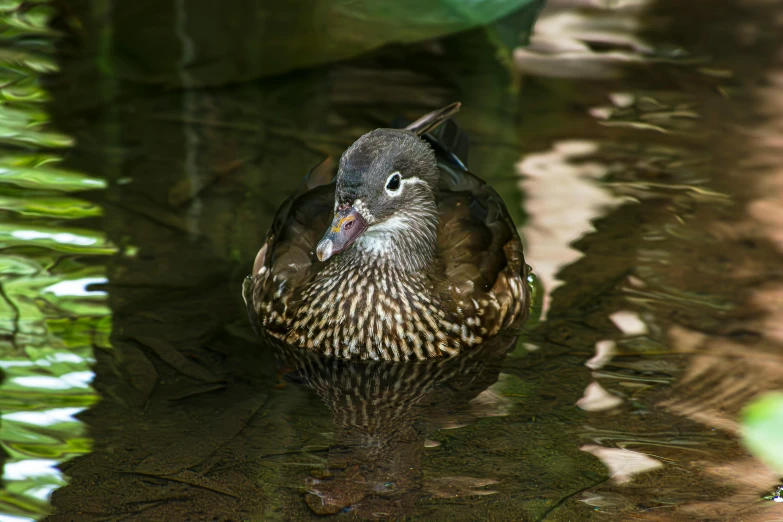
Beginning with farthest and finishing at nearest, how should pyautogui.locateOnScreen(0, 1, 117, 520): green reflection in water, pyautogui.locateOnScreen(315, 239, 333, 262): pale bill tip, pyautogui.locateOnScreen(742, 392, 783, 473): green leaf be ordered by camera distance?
1. pyautogui.locateOnScreen(315, 239, 333, 262): pale bill tip
2. pyautogui.locateOnScreen(0, 1, 117, 520): green reflection in water
3. pyautogui.locateOnScreen(742, 392, 783, 473): green leaf

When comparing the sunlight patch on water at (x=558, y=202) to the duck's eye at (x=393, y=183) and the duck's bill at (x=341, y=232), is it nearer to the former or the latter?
the duck's eye at (x=393, y=183)

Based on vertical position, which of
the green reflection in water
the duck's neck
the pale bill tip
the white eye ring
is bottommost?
the green reflection in water

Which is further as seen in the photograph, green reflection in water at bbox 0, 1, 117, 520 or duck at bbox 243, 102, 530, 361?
duck at bbox 243, 102, 530, 361

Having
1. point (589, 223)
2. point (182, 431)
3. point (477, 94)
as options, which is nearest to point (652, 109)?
point (477, 94)

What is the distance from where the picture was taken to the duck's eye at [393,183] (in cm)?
443

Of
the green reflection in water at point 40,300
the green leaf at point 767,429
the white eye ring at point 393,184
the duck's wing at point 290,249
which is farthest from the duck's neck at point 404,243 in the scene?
the green leaf at point 767,429

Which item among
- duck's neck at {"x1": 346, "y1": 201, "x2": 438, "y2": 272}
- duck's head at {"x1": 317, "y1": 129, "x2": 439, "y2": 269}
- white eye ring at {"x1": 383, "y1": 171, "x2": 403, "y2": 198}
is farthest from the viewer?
duck's neck at {"x1": 346, "y1": 201, "x2": 438, "y2": 272}

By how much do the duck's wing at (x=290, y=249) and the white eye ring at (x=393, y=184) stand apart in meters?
0.54

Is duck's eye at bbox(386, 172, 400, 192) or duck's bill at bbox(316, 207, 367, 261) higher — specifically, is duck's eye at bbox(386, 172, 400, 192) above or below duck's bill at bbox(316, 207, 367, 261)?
above

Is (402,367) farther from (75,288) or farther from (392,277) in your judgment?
(75,288)

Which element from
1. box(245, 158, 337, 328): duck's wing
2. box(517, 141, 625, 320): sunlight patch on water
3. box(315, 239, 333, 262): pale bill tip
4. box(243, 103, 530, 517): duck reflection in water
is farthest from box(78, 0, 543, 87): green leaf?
box(315, 239, 333, 262): pale bill tip

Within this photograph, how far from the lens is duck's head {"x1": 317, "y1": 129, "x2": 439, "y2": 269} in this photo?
425 centimetres

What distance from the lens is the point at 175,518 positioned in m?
3.34

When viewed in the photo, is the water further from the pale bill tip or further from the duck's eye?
the duck's eye
